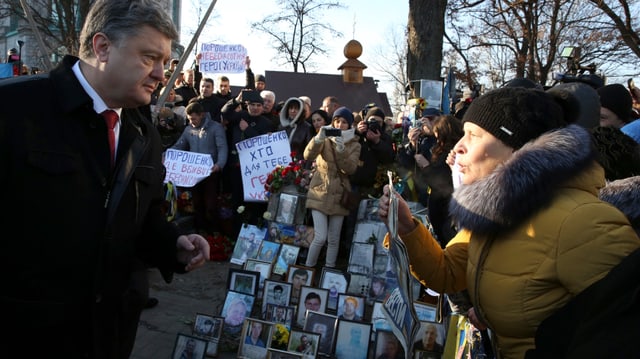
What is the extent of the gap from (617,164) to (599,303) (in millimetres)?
1446

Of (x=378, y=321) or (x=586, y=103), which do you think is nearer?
(x=586, y=103)

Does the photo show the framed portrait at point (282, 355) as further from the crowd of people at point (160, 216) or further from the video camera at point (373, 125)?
the video camera at point (373, 125)

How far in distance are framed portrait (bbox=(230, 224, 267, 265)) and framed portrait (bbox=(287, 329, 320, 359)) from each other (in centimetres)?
217

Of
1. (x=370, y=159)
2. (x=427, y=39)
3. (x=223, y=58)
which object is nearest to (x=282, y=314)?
(x=370, y=159)

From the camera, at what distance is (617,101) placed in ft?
12.5

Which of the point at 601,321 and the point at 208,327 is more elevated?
the point at 601,321

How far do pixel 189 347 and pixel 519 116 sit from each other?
3.12 metres

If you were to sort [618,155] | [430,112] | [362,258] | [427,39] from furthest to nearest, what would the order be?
1. [427,39]
2. [430,112]
3. [362,258]
4. [618,155]

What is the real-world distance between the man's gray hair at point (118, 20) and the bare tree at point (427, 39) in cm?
844

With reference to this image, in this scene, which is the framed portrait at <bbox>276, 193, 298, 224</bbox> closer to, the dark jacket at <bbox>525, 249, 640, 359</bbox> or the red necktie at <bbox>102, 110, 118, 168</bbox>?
the red necktie at <bbox>102, 110, 118, 168</bbox>

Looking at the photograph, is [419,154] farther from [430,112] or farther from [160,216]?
[160,216]

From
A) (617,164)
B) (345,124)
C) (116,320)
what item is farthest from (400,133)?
(116,320)

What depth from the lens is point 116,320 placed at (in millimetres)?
2088

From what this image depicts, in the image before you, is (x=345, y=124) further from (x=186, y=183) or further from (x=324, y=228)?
(x=186, y=183)
